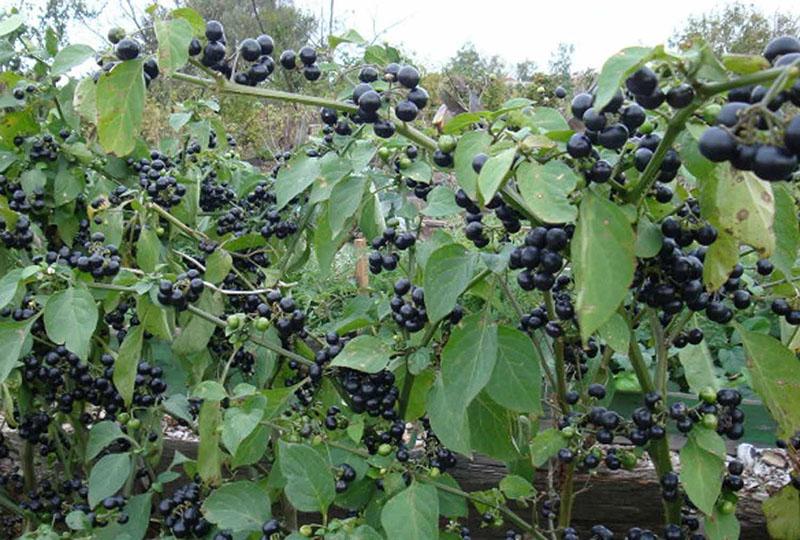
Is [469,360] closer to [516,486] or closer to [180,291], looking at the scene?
[516,486]

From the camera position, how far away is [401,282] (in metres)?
1.48

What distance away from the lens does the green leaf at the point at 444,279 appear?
4.07 ft

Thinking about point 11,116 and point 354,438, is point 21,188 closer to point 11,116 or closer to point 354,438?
point 11,116

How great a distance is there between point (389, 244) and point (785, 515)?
1.09 m

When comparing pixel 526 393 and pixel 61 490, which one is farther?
pixel 61 490

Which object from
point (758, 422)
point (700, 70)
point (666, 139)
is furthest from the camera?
point (758, 422)

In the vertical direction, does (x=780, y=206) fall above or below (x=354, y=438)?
above

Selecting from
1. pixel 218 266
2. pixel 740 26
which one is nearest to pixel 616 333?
pixel 218 266

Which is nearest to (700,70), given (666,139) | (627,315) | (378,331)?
(666,139)

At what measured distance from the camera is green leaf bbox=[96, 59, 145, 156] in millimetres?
1277

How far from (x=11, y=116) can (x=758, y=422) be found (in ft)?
10.6

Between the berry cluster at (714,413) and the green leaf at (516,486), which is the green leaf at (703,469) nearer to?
the berry cluster at (714,413)

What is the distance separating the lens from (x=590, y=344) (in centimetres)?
152

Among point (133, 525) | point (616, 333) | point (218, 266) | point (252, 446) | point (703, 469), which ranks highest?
point (616, 333)
